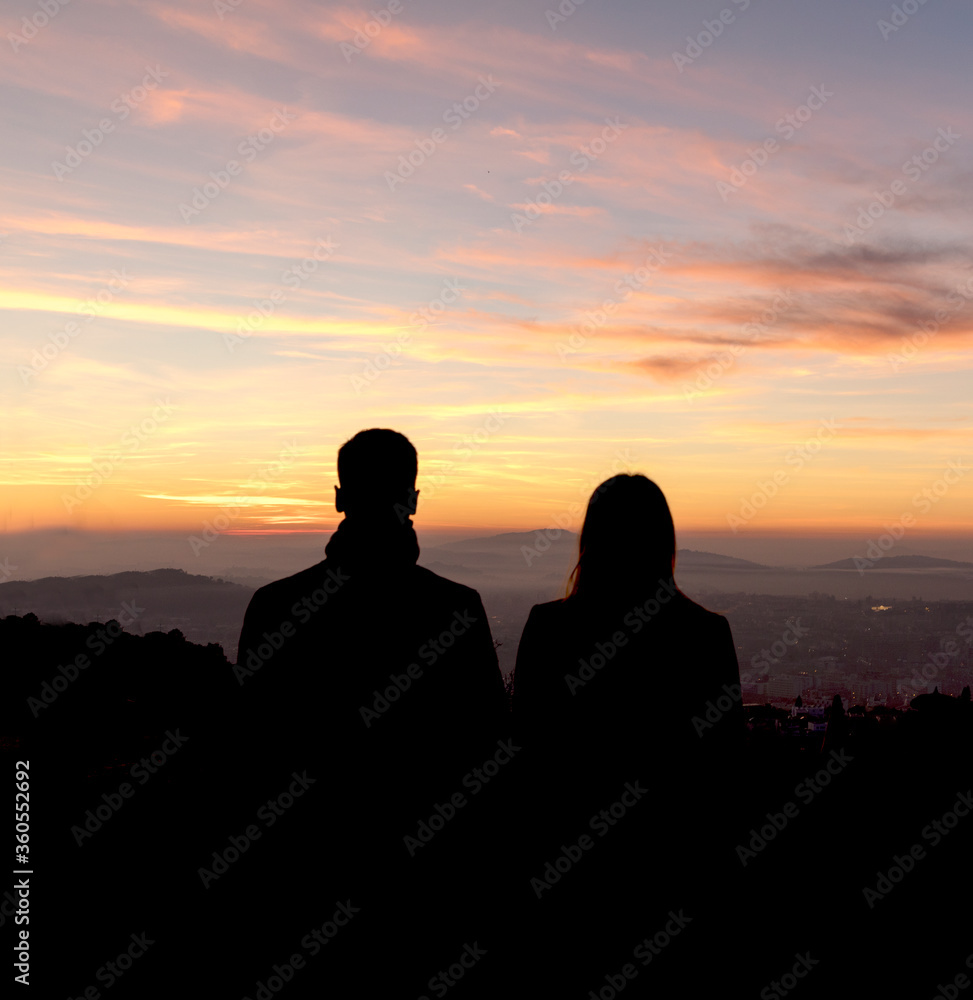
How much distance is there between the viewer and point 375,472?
3270 millimetres

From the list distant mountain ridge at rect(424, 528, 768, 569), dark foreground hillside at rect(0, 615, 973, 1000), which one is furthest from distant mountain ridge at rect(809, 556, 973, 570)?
dark foreground hillside at rect(0, 615, 973, 1000)

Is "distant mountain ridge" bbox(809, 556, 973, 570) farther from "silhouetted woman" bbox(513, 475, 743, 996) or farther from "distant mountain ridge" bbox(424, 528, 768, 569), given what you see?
"silhouetted woman" bbox(513, 475, 743, 996)

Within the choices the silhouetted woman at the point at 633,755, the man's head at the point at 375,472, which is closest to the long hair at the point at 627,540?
the silhouetted woman at the point at 633,755

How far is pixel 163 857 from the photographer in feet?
17.4

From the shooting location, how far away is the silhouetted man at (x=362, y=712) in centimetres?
325

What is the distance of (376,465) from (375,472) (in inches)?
1.0

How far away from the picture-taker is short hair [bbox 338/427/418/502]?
3271 millimetres

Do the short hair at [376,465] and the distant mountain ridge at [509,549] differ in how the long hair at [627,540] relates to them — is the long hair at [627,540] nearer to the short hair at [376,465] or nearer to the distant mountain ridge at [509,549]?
the short hair at [376,465]

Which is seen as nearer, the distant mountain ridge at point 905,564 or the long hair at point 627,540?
the long hair at point 627,540

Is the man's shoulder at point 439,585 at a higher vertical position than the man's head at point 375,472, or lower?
lower

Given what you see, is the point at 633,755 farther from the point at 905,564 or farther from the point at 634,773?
the point at 905,564

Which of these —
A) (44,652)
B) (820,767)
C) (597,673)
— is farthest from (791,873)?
(44,652)

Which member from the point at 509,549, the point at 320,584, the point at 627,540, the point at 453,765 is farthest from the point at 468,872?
the point at 509,549

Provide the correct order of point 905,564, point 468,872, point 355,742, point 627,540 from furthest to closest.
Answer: point 905,564 → point 468,872 → point 627,540 → point 355,742
